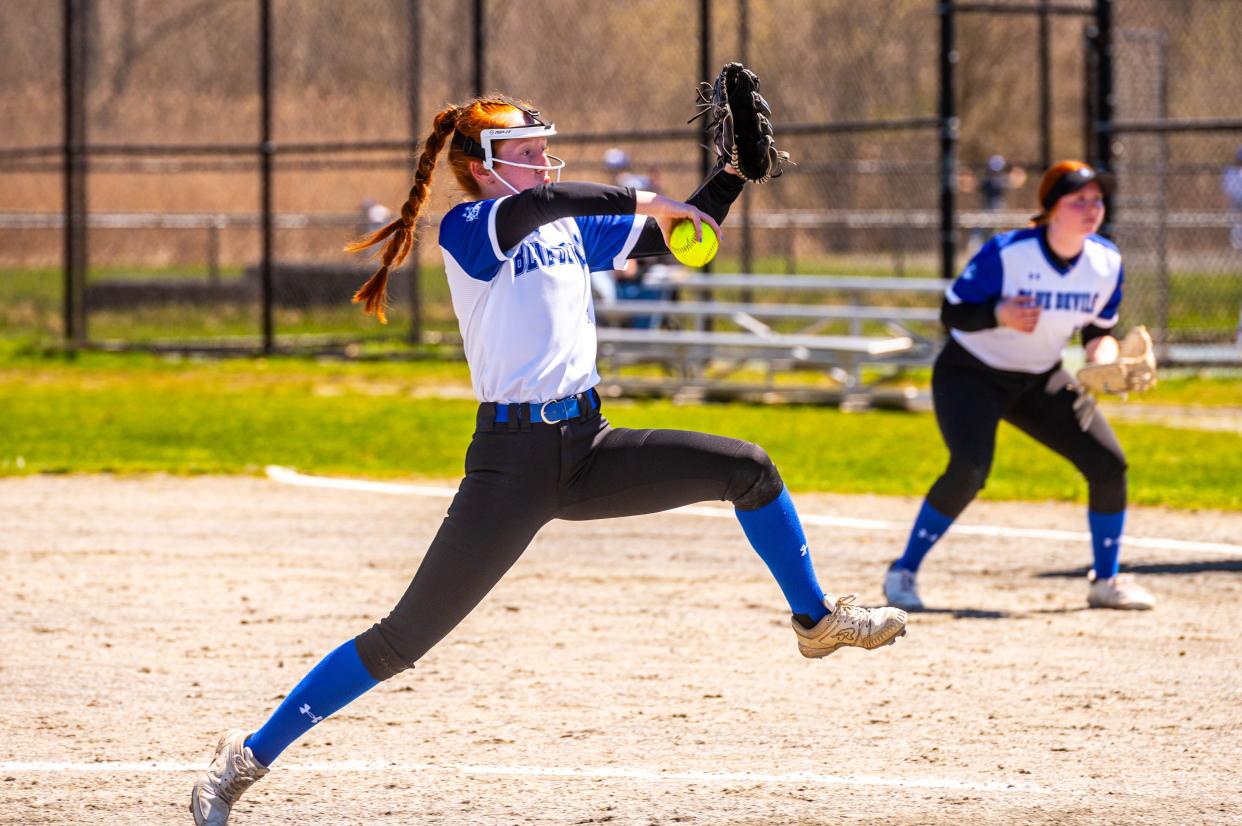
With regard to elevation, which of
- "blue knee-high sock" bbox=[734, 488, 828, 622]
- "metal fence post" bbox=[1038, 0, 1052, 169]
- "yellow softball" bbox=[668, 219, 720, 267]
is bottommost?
"blue knee-high sock" bbox=[734, 488, 828, 622]

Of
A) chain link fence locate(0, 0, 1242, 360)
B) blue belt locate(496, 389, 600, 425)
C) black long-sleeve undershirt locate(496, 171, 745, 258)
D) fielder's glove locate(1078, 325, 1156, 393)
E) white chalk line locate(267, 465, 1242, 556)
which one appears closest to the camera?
black long-sleeve undershirt locate(496, 171, 745, 258)

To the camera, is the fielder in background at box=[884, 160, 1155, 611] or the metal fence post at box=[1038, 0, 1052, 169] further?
the metal fence post at box=[1038, 0, 1052, 169]

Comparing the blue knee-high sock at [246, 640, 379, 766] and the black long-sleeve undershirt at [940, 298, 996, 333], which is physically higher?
the black long-sleeve undershirt at [940, 298, 996, 333]

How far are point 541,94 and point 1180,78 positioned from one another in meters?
7.18

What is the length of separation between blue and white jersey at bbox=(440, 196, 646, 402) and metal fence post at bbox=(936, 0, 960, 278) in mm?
10762

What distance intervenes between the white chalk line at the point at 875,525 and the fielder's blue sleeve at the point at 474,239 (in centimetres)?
513

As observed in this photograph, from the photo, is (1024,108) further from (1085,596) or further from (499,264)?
(499,264)

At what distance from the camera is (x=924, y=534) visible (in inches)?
297

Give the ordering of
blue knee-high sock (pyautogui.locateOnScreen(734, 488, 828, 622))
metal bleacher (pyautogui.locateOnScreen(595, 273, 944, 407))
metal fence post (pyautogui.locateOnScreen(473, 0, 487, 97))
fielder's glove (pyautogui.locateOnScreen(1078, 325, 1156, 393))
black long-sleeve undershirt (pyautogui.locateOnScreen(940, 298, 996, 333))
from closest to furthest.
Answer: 1. blue knee-high sock (pyautogui.locateOnScreen(734, 488, 828, 622))
2. black long-sleeve undershirt (pyautogui.locateOnScreen(940, 298, 996, 333))
3. fielder's glove (pyautogui.locateOnScreen(1078, 325, 1156, 393))
4. metal bleacher (pyautogui.locateOnScreen(595, 273, 944, 407))
5. metal fence post (pyautogui.locateOnScreen(473, 0, 487, 97))

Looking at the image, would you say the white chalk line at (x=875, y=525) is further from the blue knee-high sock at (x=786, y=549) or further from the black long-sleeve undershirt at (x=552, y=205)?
the black long-sleeve undershirt at (x=552, y=205)

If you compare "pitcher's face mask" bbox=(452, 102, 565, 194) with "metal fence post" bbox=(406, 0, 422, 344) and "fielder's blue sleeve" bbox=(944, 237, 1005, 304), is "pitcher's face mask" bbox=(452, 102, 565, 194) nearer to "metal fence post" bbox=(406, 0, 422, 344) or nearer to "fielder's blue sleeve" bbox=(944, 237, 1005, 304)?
"fielder's blue sleeve" bbox=(944, 237, 1005, 304)

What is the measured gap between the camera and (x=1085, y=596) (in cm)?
781

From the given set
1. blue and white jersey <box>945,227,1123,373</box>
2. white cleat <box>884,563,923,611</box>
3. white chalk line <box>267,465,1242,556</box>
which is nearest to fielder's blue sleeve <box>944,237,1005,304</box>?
blue and white jersey <box>945,227,1123,373</box>

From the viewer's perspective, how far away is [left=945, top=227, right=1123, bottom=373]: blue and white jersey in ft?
24.3
